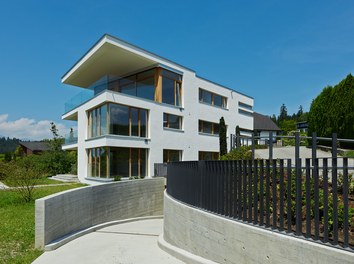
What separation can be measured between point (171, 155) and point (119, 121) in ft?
19.6

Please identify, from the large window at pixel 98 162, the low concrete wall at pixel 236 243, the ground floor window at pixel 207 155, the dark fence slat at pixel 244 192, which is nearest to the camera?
the low concrete wall at pixel 236 243

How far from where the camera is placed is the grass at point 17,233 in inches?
280

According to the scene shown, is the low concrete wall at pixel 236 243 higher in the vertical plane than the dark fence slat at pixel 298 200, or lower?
lower

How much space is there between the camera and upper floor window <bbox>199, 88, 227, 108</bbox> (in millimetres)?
29047

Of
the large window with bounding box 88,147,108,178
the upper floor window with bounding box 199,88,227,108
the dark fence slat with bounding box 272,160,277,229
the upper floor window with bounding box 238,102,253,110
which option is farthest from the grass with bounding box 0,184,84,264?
the upper floor window with bounding box 238,102,253,110

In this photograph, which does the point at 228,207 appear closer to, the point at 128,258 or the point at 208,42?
the point at 128,258

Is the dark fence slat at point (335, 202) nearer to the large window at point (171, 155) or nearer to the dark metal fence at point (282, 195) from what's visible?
the dark metal fence at point (282, 195)

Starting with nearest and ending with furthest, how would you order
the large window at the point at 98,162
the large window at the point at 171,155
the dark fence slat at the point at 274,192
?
the dark fence slat at the point at 274,192
the large window at the point at 98,162
the large window at the point at 171,155

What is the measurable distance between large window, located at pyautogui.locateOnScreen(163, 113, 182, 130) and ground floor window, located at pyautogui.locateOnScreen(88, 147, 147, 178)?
3.23 metres

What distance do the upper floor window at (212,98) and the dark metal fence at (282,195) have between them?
21.4 meters

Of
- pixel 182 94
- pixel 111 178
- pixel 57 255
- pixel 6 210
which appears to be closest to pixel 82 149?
pixel 111 178

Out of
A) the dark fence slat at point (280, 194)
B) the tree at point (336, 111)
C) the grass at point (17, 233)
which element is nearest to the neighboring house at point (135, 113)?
the grass at point (17, 233)

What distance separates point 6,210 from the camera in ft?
41.1

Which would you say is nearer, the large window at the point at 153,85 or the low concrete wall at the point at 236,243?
the low concrete wall at the point at 236,243
